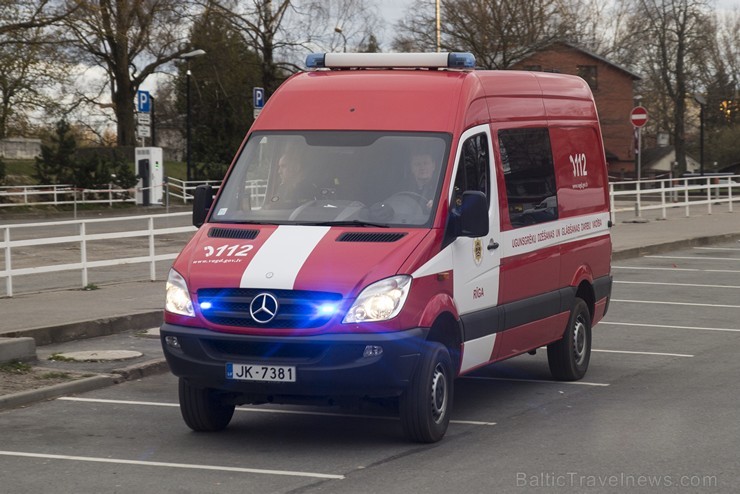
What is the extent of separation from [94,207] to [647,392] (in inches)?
1438

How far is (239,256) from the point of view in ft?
27.1

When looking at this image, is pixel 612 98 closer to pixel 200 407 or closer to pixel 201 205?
pixel 201 205

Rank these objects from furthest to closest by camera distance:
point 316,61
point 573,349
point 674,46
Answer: point 674,46 → point 573,349 → point 316,61

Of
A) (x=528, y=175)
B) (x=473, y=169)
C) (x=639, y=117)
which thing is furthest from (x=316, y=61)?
(x=639, y=117)

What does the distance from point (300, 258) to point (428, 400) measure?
1.18 metres

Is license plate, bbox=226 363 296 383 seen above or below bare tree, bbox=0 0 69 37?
below

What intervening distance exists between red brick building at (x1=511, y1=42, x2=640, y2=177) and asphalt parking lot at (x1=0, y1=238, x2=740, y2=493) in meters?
68.9

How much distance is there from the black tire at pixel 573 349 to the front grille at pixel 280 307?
3.42m

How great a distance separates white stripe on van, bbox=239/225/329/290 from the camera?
7.94m

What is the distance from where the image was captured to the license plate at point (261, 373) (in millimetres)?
7902

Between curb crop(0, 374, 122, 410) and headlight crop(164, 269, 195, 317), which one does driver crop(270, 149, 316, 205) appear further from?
curb crop(0, 374, 122, 410)

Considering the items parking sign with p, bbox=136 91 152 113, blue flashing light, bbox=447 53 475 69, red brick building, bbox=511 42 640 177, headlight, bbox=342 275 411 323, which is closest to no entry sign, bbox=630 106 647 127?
parking sign with p, bbox=136 91 152 113

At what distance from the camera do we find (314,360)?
786 centimetres

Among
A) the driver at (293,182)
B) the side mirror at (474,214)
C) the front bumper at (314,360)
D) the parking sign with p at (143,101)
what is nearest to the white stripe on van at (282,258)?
the front bumper at (314,360)
